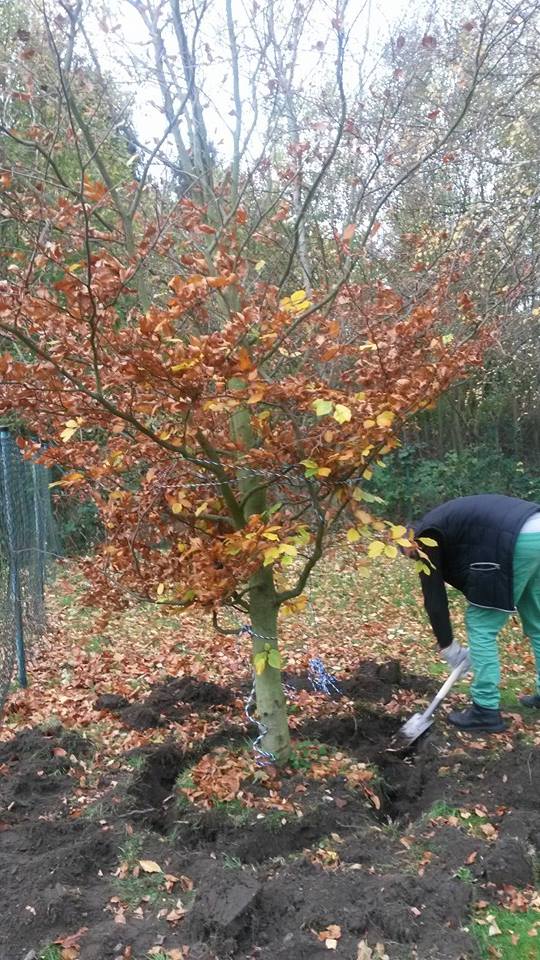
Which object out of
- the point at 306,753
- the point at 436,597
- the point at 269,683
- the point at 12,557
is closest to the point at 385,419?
the point at 269,683

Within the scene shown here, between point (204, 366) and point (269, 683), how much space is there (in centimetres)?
187

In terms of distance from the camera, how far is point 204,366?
98.3 inches

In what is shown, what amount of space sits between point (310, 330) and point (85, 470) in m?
1.25

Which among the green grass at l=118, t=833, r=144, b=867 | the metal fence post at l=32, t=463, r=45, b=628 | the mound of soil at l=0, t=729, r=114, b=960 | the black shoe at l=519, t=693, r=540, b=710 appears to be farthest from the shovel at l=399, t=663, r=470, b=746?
the metal fence post at l=32, t=463, r=45, b=628

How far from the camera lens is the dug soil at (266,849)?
261cm

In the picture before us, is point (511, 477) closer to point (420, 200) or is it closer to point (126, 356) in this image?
point (420, 200)

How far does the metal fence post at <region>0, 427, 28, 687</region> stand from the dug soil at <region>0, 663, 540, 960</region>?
4.14ft

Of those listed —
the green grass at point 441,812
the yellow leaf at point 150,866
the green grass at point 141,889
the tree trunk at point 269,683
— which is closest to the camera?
the green grass at point 141,889

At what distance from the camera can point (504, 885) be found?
9.35 feet

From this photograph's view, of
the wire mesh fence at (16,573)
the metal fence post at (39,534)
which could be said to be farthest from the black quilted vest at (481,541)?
the metal fence post at (39,534)

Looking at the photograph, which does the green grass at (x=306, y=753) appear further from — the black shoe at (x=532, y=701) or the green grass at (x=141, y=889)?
the black shoe at (x=532, y=701)

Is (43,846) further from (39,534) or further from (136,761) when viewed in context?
(39,534)

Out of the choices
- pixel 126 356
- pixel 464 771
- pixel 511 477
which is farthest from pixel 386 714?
pixel 511 477

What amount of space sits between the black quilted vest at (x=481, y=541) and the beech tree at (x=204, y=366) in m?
0.75
